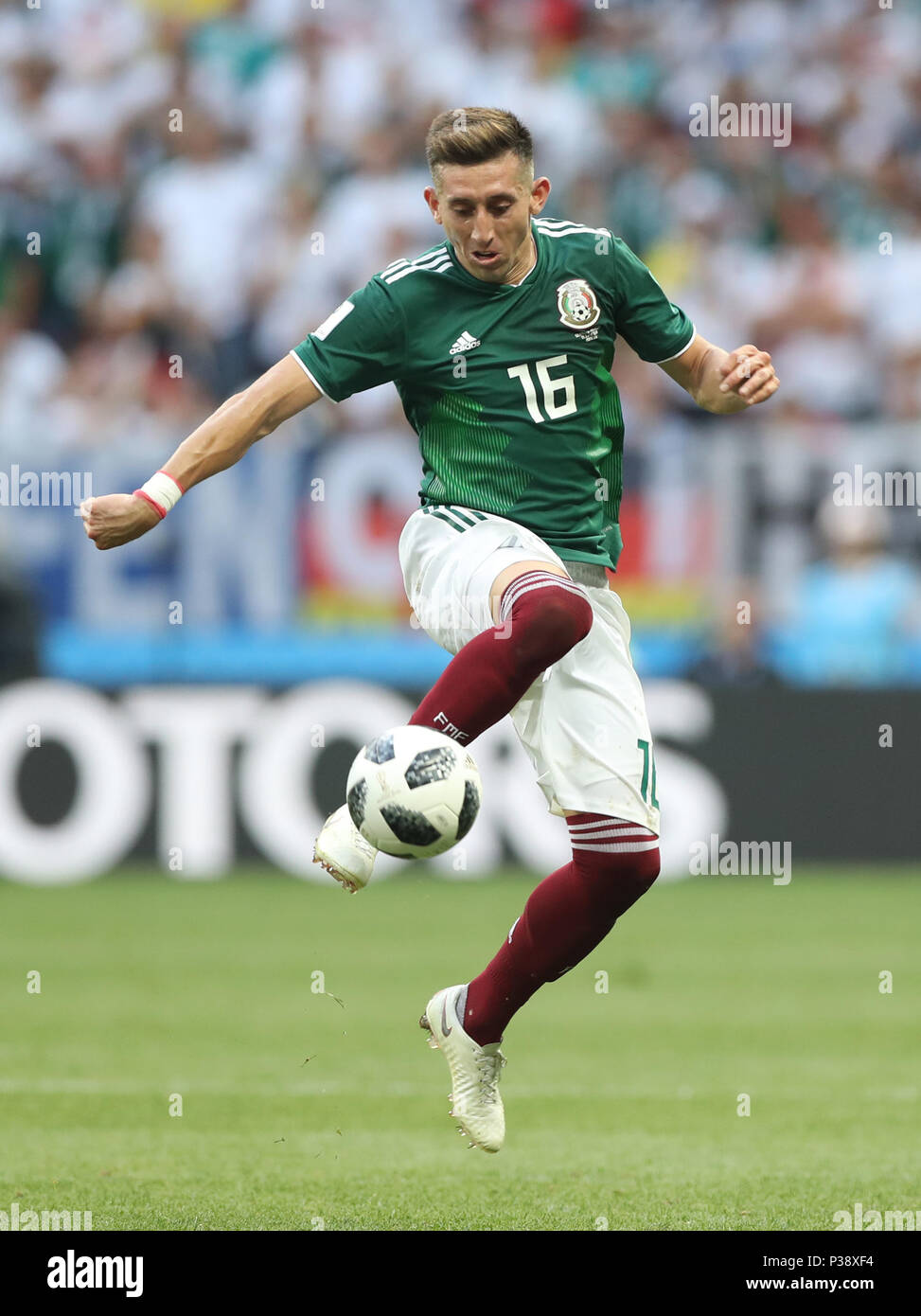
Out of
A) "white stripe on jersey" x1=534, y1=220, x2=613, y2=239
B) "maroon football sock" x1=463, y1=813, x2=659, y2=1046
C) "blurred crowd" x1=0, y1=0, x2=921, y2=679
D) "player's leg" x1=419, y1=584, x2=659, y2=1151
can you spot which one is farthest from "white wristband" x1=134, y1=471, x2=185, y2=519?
"blurred crowd" x1=0, y1=0, x2=921, y2=679

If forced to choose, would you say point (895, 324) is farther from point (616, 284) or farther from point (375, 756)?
point (375, 756)

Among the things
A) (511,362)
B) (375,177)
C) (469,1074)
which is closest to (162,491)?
(511,362)

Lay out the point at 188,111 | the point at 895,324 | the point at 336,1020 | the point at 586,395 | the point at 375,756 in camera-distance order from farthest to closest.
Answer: the point at 188,111 → the point at 895,324 → the point at 336,1020 → the point at 586,395 → the point at 375,756

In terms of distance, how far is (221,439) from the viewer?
5.64m

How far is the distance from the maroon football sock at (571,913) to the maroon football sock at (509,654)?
62 cm

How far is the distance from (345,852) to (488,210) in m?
1.82

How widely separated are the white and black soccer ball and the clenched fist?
2.85ft

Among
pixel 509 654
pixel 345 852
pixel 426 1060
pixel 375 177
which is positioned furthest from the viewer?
Answer: pixel 375 177

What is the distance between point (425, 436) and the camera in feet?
20.0

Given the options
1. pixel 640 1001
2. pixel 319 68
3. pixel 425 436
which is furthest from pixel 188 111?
pixel 425 436

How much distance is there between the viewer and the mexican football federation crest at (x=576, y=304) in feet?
19.5

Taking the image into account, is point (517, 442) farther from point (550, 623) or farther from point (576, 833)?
point (576, 833)

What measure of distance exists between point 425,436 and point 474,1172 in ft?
7.28

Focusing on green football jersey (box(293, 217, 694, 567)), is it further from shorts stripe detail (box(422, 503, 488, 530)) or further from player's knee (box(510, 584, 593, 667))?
player's knee (box(510, 584, 593, 667))
